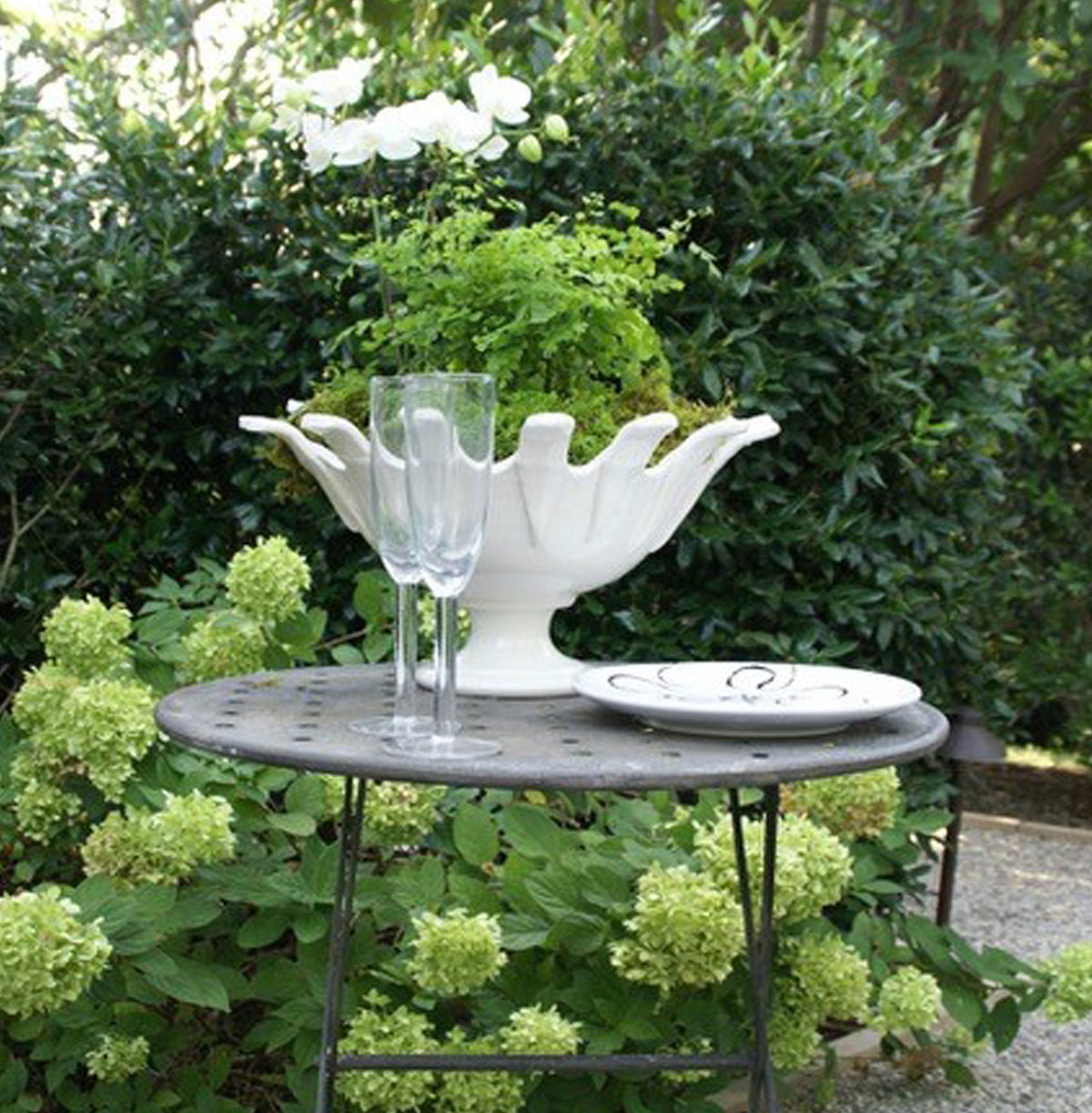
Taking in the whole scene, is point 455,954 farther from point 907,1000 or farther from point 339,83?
point 339,83

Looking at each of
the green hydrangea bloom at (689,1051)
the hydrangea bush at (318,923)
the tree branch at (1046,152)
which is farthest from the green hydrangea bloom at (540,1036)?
the tree branch at (1046,152)

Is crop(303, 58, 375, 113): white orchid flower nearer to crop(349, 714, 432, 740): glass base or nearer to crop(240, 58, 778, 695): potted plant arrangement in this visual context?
crop(240, 58, 778, 695): potted plant arrangement

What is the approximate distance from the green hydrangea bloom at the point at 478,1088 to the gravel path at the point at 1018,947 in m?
0.84

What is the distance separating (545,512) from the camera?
6.24ft

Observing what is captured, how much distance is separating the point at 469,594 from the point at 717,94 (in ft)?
5.00

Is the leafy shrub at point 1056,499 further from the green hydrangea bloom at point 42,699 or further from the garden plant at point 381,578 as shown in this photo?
the green hydrangea bloom at point 42,699

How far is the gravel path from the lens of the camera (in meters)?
3.01

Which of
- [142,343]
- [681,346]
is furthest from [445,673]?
[142,343]

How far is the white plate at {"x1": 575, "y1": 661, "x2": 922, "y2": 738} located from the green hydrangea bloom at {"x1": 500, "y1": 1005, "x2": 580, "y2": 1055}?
466 mm

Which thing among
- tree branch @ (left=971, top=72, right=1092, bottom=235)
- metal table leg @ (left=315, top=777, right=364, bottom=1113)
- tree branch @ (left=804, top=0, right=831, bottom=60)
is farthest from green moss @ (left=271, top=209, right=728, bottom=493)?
tree branch @ (left=971, top=72, right=1092, bottom=235)

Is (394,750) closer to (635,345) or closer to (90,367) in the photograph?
(635,345)

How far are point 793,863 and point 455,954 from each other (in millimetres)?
463

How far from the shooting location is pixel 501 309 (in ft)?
6.81

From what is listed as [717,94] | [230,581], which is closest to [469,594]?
[230,581]
